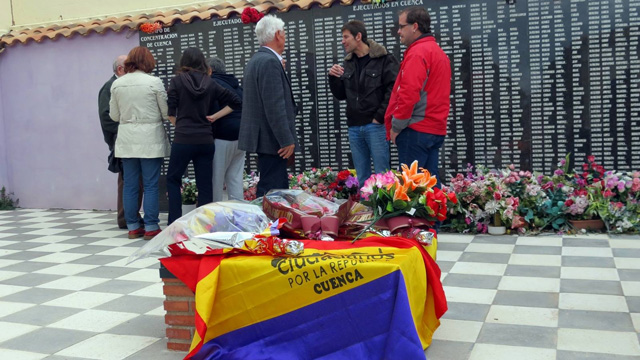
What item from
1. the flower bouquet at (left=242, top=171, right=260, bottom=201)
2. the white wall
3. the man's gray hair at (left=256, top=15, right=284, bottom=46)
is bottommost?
the flower bouquet at (left=242, top=171, right=260, bottom=201)

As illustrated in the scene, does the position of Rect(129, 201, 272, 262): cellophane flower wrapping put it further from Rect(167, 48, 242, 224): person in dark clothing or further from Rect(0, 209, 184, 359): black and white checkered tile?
Rect(167, 48, 242, 224): person in dark clothing

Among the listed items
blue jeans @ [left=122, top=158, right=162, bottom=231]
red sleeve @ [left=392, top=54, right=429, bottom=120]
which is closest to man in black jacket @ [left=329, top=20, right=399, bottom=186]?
red sleeve @ [left=392, top=54, right=429, bottom=120]

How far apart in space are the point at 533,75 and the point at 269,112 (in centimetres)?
269

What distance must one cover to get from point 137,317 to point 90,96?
512cm

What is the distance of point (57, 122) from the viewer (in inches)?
332

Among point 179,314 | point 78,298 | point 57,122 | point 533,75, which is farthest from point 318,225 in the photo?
point 57,122

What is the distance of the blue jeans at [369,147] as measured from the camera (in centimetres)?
559

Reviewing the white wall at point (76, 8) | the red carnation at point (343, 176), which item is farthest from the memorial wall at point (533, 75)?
the white wall at point (76, 8)

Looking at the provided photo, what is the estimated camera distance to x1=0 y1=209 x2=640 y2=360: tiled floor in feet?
10.3

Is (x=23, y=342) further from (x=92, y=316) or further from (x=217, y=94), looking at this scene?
(x=217, y=94)

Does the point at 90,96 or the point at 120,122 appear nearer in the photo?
the point at 120,122

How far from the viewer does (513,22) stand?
6.16 metres

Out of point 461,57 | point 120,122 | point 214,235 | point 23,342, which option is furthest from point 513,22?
point 23,342

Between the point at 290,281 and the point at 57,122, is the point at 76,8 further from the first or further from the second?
the point at 290,281
